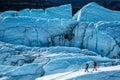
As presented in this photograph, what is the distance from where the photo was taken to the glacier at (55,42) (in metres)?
15.3

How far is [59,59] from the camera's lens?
50.7ft

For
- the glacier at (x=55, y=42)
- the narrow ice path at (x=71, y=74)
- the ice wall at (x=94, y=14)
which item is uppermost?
the ice wall at (x=94, y=14)

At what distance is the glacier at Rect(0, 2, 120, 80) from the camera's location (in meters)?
15.3

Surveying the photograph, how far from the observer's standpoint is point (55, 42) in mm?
18375

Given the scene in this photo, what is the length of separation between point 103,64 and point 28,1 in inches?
511

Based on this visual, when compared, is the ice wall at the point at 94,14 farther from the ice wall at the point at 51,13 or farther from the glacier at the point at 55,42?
the ice wall at the point at 51,13

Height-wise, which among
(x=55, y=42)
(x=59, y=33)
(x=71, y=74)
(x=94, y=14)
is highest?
(x=94, y=14)

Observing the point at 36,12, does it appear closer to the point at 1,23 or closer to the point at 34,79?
the point at 1,23

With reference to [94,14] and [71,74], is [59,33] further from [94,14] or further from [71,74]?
[71,74]

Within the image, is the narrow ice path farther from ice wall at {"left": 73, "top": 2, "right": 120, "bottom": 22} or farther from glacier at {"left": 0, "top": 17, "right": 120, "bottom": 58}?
ice wall at {"left": 73, "top": 2, "right": 120, "bottom": 22}

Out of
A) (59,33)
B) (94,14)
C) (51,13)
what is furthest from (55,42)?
(94,14)

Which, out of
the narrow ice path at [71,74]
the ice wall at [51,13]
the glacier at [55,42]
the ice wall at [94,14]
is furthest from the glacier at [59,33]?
the narrow ice path at [71,74]

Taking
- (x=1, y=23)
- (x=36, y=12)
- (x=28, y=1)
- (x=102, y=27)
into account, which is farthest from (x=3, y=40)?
(x=28, y=1)

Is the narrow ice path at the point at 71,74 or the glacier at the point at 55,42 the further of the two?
the glacier at the point at 55,42
